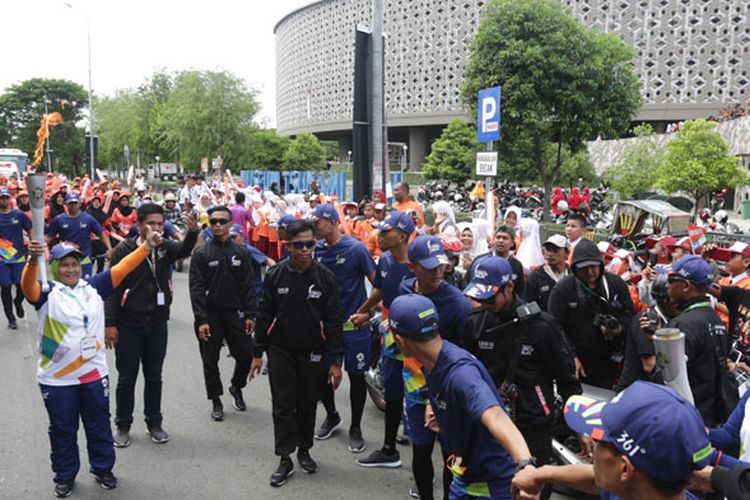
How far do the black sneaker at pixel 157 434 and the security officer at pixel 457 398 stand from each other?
3.54m

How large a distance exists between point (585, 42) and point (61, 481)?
16.8 m

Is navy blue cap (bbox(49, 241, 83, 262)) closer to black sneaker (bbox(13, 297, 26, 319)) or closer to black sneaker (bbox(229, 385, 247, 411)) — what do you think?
black sneaker (bbox(229, 385, 247, 411))

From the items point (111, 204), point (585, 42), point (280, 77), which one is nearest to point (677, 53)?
point (585, 42)

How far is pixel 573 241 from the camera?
275 inches

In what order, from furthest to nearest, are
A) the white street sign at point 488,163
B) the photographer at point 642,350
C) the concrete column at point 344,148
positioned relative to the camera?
the concrete column at point 344,148 → the white street sign at point 488,163 → the photographer at point 642,350

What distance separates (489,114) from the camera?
9766mm

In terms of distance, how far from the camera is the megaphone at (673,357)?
298 cm

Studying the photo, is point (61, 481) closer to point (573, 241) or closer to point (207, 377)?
point (207, 377)

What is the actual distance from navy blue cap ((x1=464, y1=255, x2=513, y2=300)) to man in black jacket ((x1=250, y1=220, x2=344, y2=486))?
1.80 m

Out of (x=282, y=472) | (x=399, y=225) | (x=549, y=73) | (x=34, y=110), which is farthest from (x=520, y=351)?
(x=34, y=110)

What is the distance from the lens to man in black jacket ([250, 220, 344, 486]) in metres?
4.87

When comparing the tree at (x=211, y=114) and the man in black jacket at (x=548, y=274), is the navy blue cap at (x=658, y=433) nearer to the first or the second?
the man in black jacket at (x=548, y=274)

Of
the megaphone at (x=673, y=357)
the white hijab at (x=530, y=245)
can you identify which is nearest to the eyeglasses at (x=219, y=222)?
the white hijab at (x=530, y=245)

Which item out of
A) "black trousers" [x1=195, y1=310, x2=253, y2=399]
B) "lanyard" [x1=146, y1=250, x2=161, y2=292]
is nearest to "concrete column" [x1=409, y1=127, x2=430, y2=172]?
"black trousers" [x1=195, y1=310, x2=253, y2=399]
